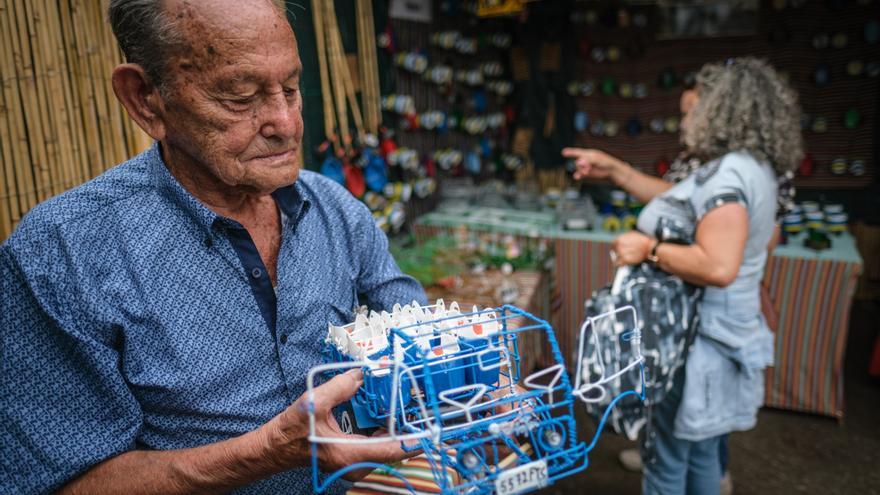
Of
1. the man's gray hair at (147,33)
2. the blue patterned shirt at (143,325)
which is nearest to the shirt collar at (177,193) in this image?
the blue patterned shirt at (143,325)

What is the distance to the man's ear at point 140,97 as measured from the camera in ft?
3.89

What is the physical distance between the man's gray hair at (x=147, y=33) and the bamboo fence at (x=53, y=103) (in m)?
0.71

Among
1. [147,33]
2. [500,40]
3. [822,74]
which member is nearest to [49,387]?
[147,33]

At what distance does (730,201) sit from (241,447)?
6.69 ft

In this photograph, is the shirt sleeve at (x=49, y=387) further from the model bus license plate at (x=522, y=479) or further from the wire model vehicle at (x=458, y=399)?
the model bus license plate at (x=522, y=479)

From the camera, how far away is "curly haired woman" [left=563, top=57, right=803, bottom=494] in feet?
7.66

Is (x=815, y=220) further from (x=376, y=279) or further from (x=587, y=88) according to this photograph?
(x=376, y=279)

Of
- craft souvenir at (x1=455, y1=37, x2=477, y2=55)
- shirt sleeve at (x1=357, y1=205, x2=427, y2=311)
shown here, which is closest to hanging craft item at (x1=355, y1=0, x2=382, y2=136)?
craft souvenir at (x1=455, y1=37, x2=477, y2=55)

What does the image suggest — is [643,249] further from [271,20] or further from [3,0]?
[3,0]

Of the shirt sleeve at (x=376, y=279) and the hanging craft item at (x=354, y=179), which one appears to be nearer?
the shirt sleeve at (x=376, y=279)

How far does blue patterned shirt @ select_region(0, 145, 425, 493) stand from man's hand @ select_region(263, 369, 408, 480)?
10.3 inches

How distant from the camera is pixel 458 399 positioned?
1.21m

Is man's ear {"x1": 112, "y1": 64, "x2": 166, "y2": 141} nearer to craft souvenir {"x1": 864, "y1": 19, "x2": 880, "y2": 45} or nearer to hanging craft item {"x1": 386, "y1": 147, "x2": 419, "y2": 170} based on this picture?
hanging craft item {"x1": 386, "y1": 147, "x2": 419, "y2": 170}

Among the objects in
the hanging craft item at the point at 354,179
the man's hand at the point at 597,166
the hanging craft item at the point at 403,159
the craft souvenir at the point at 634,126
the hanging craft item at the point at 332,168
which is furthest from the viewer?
the craft souvenir at the point at 634,126
